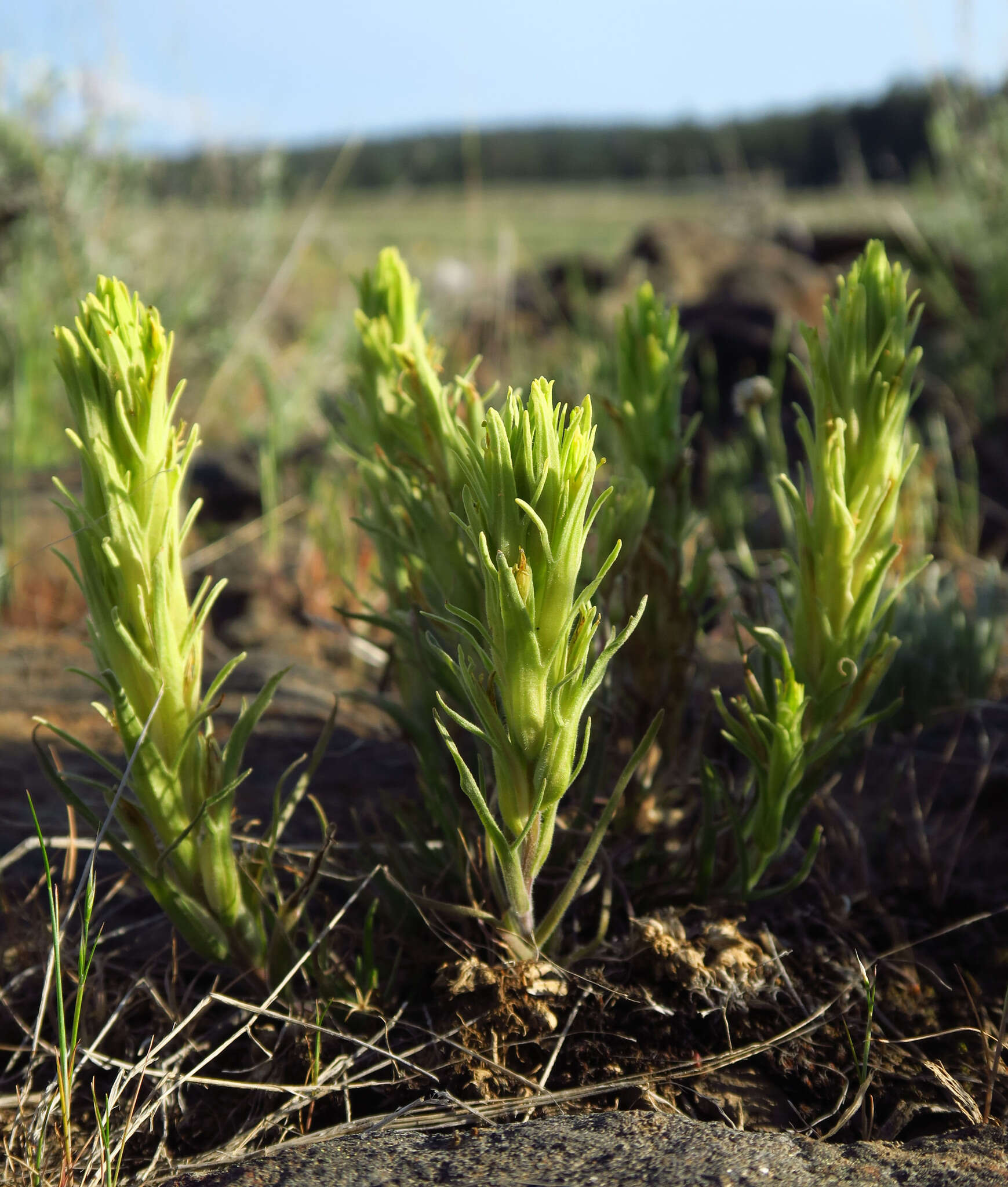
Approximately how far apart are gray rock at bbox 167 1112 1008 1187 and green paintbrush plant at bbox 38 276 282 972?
37cm

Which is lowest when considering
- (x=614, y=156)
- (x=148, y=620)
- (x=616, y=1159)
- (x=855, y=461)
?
(x=616, y=1159)

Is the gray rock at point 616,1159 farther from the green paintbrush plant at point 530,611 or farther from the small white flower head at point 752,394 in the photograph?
the small white flower head at point 752,394

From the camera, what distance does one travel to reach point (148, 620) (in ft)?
4.29

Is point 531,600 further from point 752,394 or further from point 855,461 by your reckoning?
point 752,394

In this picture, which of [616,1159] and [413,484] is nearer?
[616,1159]

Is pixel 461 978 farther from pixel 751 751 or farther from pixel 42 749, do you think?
pixel 42 749

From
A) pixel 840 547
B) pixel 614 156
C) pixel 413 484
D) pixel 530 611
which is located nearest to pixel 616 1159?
pixel 530 611

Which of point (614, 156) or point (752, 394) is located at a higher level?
point (614, 156)

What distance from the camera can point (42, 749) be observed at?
1393 millimetres

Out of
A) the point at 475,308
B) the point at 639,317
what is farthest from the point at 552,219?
the point at 639,317

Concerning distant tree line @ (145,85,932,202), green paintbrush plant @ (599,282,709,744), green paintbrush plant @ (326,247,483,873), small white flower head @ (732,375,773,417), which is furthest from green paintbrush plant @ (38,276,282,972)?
distant tree line @ (145,85,932,202)

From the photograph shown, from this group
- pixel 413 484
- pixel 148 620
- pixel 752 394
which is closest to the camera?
pixel 148 620

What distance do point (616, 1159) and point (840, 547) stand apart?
863 millimetres

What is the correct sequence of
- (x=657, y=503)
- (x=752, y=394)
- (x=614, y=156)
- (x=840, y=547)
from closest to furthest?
(x=840, y=547), (x=657, y=503), (x=752, y=394), (x=614, y=156)
